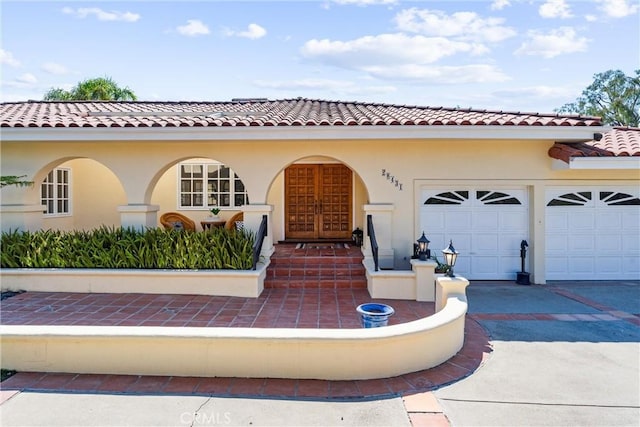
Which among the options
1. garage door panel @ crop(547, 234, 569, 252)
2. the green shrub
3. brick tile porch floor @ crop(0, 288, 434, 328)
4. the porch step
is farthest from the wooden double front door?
garage door panel @ crop(547, 234, 569, 252)

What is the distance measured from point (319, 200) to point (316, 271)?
4213 millimetres

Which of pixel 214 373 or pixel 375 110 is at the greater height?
pixel 375 110

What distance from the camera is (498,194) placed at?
33.3 ft

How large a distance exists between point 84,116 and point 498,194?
11066 mm

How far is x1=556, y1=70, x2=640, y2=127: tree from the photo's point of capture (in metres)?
34.7

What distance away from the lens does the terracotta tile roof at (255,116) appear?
8.79m

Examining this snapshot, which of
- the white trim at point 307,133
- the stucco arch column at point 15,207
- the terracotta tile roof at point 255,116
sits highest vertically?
the terracotta tile roof at point 255,116

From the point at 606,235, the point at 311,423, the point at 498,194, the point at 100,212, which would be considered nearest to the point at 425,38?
the point at 498,194

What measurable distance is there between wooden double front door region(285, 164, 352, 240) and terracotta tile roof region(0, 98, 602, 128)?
2.23m

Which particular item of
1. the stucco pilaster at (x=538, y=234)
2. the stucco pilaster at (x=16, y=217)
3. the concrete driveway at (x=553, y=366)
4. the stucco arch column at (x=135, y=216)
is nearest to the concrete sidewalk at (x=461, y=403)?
the concrete driveway at (x=553, y=366)

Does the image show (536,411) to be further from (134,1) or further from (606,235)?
(134,1)

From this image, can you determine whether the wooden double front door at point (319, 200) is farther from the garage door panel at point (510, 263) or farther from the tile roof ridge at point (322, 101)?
the garage door panel at point (510, 263)

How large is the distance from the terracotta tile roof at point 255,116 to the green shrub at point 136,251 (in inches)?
99.0

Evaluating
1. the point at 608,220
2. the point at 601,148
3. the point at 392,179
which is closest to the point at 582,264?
the point at 608,220
